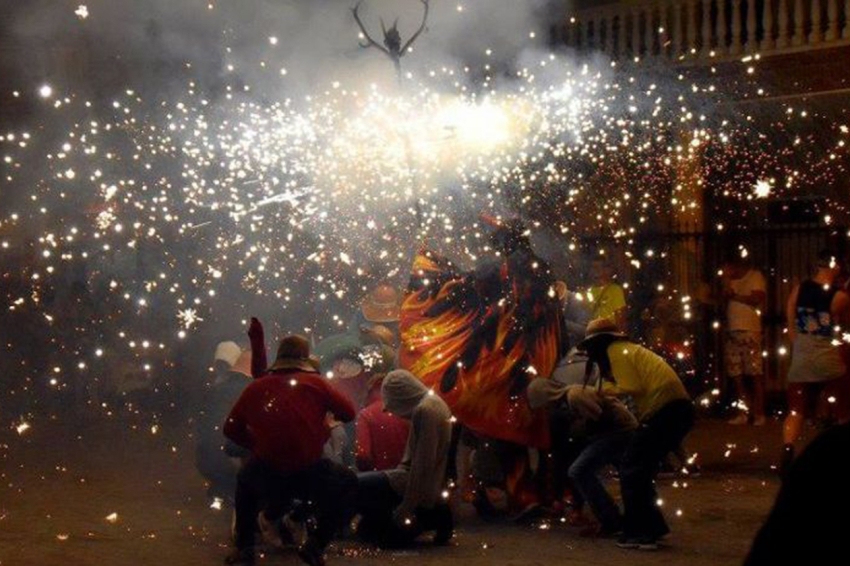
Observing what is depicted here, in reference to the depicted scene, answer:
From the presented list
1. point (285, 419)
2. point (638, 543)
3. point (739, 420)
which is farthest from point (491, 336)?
point (739, 420)

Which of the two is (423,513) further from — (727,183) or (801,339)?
(727,183)

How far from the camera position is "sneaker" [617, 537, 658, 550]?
748cm

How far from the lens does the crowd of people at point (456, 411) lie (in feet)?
23.3

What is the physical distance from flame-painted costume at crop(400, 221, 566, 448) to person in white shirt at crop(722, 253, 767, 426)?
15.2 feet

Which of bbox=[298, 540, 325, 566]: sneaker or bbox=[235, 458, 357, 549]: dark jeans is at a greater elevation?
bbox=[235, 458, 357, 549]: dark jeans

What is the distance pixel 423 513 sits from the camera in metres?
7.55

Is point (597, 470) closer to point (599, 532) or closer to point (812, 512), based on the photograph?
point (599, 532)

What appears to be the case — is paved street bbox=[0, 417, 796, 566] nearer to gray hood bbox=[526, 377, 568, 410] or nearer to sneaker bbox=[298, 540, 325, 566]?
sneaker bbox=[298, 540, 325, 566]

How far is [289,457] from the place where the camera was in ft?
22.9

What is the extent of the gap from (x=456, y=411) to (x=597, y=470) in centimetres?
111

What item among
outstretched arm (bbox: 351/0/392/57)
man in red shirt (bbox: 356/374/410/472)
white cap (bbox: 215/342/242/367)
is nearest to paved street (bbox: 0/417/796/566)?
man in red shirt (bbox: 356/374/410/472)

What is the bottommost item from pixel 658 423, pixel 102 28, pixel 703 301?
pixel 658 423

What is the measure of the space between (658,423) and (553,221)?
6752 mm

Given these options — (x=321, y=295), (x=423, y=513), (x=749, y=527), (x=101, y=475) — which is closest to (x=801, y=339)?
(x=749, y=527)
